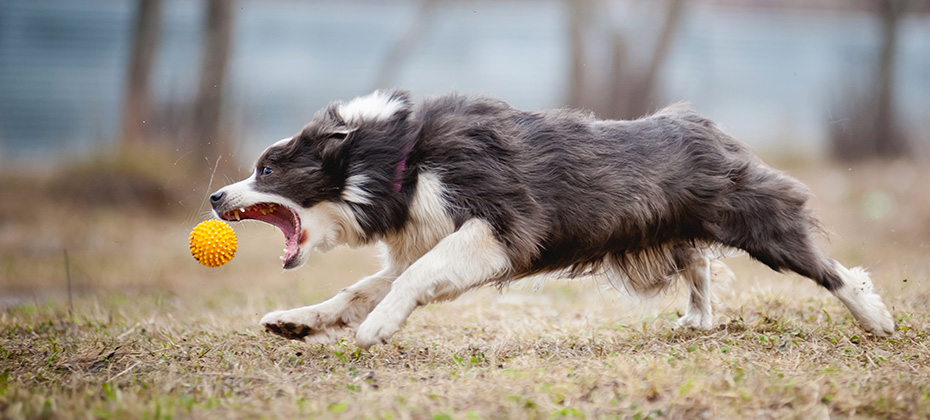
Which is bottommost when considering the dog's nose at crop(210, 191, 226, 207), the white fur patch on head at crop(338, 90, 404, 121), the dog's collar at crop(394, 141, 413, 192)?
the dog's nose at crop(210, 191, 226, 207)

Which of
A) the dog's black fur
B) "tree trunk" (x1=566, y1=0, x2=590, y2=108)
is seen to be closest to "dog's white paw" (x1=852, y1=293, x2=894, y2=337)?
the dog's black fur

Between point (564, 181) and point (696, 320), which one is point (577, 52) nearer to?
point (696, 320)

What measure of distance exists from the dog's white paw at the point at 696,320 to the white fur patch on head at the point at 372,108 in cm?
Answer: 201

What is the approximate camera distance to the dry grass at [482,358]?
318cm

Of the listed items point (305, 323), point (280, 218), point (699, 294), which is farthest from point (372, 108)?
point (699, 294)

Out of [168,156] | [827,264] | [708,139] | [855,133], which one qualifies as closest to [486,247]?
[708,139]

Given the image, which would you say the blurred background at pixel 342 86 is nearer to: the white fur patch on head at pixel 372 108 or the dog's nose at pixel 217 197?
the white fur patch on head at pixel 372 108

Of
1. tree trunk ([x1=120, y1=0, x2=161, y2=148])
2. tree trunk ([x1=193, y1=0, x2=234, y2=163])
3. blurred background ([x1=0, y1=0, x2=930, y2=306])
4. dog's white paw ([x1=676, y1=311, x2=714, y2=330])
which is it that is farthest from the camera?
tree trunk ([x1=120, y1=0, x2=161, y2=148])

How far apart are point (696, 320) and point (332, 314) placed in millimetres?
2051

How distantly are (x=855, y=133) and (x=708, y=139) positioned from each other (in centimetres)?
983

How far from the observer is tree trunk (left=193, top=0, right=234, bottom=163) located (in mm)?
12047

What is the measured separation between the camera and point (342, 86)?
19781 millimetres

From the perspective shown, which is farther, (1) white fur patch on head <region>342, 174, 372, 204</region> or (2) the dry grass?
(1) white fur patch on head <region>342, 174, 372, 204</region>

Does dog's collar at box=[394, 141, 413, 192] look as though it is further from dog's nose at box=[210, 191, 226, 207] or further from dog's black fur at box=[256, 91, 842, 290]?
dog's nose at box=[210, 191, 226, 207]
